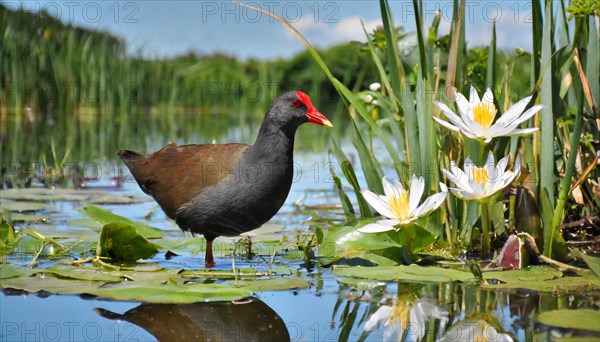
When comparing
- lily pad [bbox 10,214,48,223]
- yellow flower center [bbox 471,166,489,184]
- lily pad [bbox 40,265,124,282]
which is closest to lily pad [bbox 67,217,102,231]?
lily pad [bbox 10,214,48,223]

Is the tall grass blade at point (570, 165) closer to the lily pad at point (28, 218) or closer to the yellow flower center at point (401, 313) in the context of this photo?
the yellow flower center at point (401, 313)

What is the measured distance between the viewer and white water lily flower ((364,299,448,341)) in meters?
2.65

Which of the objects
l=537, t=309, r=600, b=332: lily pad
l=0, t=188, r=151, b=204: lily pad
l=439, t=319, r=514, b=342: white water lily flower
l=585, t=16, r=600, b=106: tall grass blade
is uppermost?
l=585, t=16, r=600, b=106: tall grass blade

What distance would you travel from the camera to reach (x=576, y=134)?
3.57m

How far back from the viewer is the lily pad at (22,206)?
533cm

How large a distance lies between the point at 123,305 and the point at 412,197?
4.16 feet

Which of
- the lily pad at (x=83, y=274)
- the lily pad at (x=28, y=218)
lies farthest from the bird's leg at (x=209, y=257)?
the lily pad at (x=28, y=218)

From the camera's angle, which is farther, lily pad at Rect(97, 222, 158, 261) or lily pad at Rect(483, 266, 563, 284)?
lily pad at Rect(97, 222, 158, 261)

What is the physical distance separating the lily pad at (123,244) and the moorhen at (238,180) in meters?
0.28

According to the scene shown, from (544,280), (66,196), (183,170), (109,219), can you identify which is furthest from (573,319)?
(66,196)

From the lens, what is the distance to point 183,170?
431cm

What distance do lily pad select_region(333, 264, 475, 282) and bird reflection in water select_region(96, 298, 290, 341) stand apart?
20.0 inches

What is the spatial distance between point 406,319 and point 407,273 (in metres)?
0.60

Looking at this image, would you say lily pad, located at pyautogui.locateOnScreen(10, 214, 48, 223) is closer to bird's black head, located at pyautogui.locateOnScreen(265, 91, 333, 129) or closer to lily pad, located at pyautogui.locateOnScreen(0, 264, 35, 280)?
lily pad, located at pyautogui.locateOnScreen(0, 264, 35, 280)
